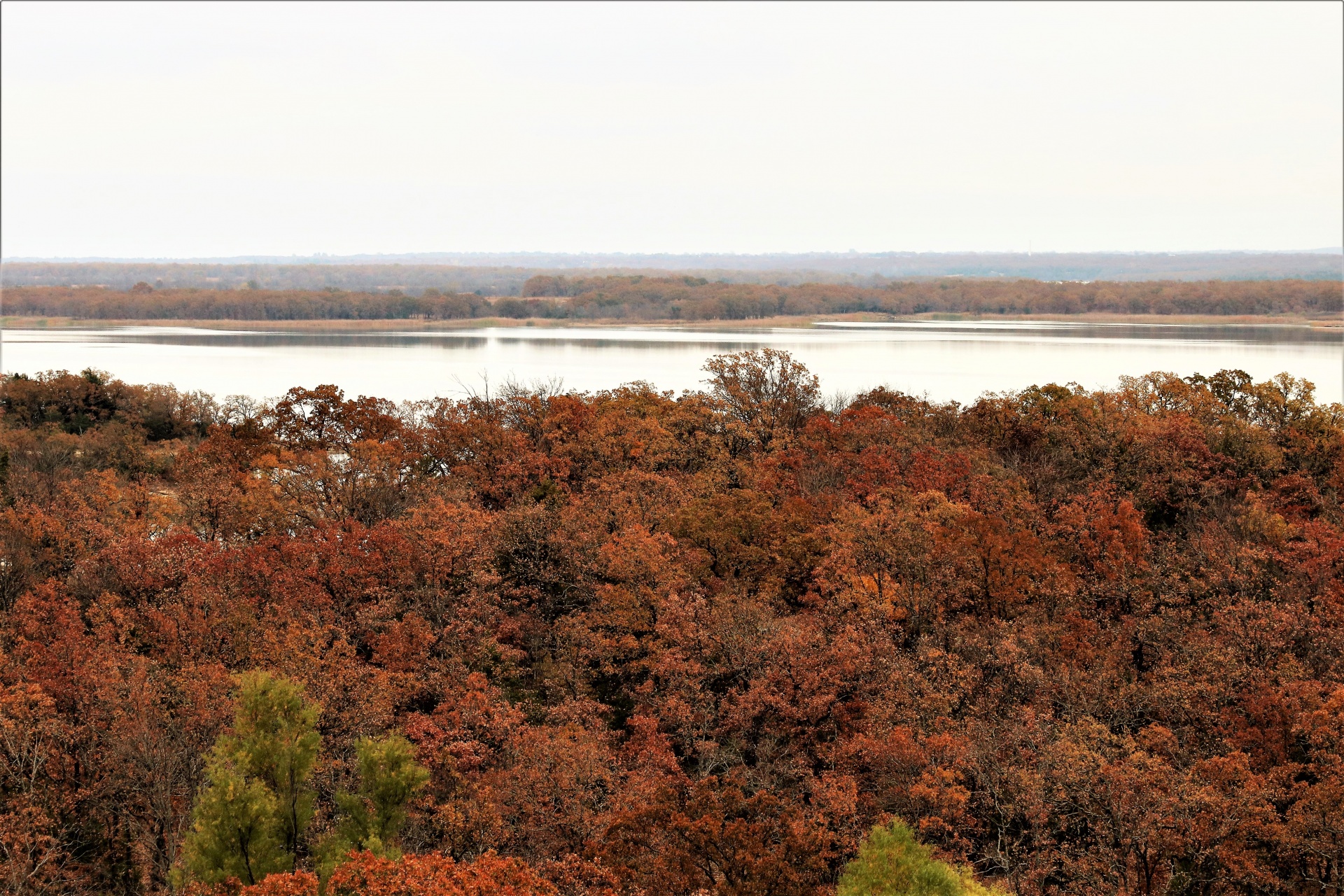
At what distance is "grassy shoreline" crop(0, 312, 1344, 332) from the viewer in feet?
523

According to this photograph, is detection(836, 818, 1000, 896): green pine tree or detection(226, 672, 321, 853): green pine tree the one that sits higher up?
detection(226, 672, 321, 853): green pine tree

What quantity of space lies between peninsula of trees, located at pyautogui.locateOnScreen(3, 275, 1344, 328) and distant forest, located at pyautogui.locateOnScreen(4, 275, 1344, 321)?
0.18 metres

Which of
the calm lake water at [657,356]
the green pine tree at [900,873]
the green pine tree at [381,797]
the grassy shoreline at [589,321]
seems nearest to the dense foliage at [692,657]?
the green pine tree at [381,797]

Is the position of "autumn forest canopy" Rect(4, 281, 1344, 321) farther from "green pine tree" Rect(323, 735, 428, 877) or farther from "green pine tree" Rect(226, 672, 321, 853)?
"green pine tree" Rect(323, 735, 428, 877)

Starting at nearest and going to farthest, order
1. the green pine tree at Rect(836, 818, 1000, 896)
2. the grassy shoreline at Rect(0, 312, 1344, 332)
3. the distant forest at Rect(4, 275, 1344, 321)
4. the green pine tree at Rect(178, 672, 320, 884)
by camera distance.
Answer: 1. the green pine tree at Rect(836, 818, 1000, 896)
2. the green pine tree at Rect(178, 672, 320, 884)
3. the grassy shoreline at Rect(0, 312, 1344, 332)
4. the distant forest at Rect(4, 275, 1344, 321)

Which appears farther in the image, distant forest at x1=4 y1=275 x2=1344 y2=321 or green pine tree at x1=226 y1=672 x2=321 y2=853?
distant forest at x1=4 y1=275 x2=1344 y2=321

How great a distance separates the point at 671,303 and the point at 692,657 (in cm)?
16144

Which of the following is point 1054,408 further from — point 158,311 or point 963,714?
point 158,311

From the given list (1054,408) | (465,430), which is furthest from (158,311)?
(1054,408)

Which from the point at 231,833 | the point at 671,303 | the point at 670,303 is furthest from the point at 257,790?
the point at 670,303

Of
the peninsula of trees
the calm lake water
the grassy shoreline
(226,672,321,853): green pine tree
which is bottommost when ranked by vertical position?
(226,672,321,853): green pine tree

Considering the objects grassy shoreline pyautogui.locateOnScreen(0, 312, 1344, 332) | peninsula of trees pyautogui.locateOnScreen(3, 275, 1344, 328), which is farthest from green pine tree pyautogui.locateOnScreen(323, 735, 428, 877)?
peninsula of trees pyautogui.locateOnScreen(3, 275, 1344, 328)

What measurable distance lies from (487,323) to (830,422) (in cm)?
13158

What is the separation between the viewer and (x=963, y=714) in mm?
26828
